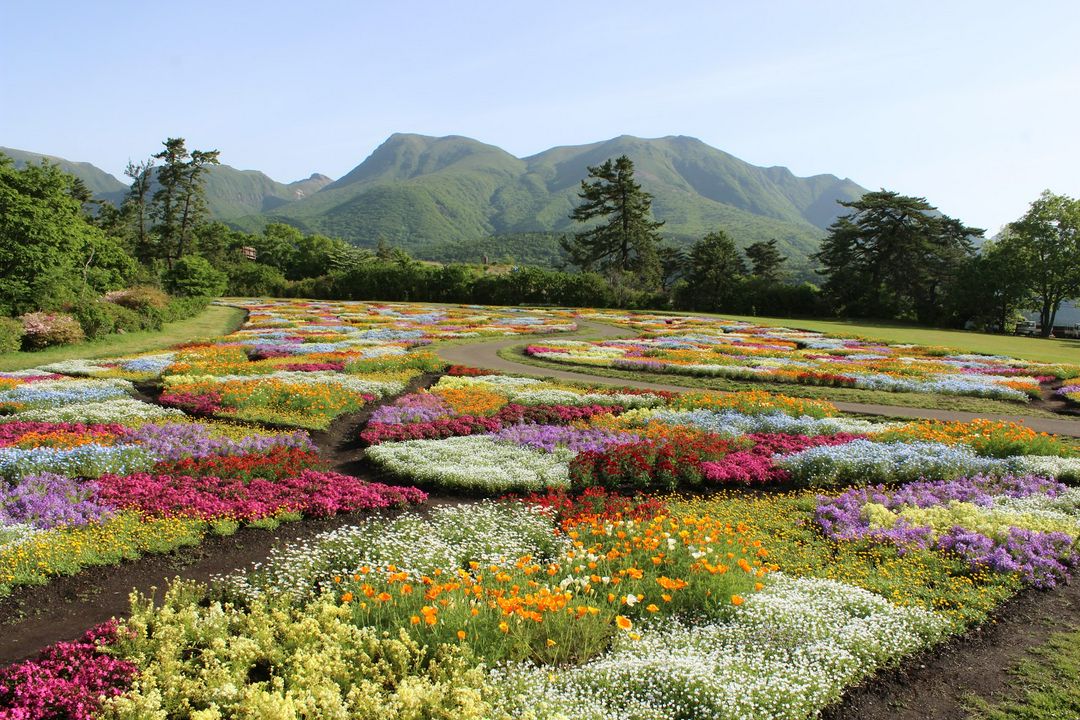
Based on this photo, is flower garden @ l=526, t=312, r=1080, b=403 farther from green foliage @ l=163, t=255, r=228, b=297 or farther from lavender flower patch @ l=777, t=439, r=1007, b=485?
green foliage @ l=163, t=255, r=228, b=297

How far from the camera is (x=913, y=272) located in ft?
214

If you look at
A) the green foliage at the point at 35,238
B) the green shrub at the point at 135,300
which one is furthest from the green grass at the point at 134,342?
the green foliage at the point at 35,238

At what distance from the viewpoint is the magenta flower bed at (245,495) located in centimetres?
942

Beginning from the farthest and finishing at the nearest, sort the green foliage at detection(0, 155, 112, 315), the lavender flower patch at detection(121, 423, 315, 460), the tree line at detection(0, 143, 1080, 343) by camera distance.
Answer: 1. the tree line at detection(0, 143, 1080, 343)
2. the green foliage at detection(0, 155, 112, 315)
3. the lavender flower patch at detection(121, 423, 315, 460)

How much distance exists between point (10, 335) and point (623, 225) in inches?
2491

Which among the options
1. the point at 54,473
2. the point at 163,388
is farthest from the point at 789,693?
the point at 163,388

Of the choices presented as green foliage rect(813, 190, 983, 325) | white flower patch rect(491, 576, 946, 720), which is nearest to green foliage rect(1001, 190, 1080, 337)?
green foliage rect(813, 190, 983, 325)

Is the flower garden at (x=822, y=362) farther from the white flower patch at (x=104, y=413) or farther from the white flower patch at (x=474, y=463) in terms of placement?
the white flower patch at (x=104, y=413)

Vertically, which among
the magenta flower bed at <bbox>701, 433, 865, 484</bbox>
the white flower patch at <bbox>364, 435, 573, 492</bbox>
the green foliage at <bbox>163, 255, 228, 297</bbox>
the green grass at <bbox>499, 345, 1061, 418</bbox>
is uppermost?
the green foliage at <bbox>163, 255, 228, 297</bbox>

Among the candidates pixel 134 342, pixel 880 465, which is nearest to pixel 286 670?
pixel 880 465

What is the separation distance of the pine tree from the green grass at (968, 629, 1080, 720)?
69607 mm

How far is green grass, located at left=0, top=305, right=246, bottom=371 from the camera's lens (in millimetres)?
24898

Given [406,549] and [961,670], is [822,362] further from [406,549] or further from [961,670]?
[406,549]

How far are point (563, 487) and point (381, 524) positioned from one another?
3366 mm
